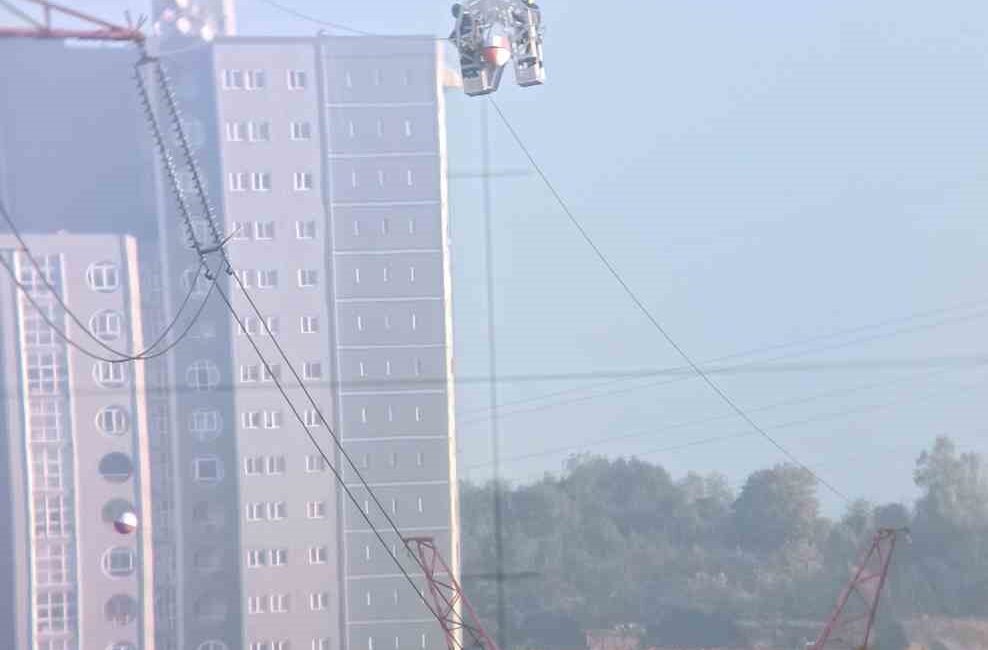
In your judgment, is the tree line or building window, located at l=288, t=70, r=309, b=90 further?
the tree line

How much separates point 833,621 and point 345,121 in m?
3.37

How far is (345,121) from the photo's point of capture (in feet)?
20.7

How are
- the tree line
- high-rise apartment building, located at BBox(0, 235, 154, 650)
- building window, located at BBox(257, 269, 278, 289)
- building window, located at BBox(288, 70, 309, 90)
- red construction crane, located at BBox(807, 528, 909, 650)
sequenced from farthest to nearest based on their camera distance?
red construction crane, located at BBox(807, 528, 909, 650)
the tree line
building window, located at BBox(257, 269, 278, 289)
building window, located at BBox(288, 70, 309, 90)
high-rise apartment building, located at BBox(0, 235, 154, 650)

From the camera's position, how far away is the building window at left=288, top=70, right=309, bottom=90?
20.4 ft

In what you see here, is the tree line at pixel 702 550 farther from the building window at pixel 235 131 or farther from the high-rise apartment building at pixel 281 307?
the building window at pixel 235 131

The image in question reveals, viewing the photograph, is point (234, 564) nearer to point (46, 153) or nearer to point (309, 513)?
point (309, 513)

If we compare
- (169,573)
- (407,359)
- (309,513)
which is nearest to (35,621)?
(169,573)

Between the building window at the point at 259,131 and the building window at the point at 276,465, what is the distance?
145 cm

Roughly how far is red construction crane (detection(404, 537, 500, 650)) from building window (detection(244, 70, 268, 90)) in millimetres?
2160

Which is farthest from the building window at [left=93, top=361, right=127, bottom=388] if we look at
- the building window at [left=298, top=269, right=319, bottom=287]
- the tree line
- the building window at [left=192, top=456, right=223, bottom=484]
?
the tree line

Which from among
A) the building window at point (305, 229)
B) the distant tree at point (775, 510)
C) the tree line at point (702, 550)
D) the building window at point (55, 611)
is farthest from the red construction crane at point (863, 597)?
the building window at point (55, 611)

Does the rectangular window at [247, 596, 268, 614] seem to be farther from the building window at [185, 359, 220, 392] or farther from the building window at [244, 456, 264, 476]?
the building window at [185, 359, 220, 392]

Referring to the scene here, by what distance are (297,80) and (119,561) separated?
2296mm

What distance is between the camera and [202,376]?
6266 millimetres
